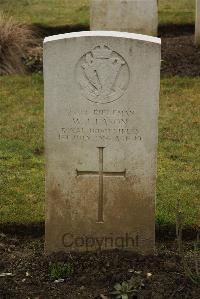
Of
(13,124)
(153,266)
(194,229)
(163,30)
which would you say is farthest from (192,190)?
(163,30)

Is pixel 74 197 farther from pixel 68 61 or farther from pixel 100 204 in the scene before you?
pixel 68 61

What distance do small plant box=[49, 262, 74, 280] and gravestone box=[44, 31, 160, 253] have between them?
0.25 metres

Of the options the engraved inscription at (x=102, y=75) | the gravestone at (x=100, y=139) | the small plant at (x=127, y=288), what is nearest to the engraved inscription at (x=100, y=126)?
the gravestone at (x=100, y=139)

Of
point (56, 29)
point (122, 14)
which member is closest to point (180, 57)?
point (122, 14)

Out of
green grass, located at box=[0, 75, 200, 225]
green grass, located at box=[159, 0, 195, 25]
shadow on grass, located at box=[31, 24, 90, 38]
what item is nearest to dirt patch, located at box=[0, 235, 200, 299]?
green grass, located at box=[0, 75, 200, 225]

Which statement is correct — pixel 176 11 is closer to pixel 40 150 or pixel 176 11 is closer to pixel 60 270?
pixel 40 150

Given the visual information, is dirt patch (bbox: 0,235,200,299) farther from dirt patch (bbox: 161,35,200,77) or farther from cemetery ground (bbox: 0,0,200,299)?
dirt patch (bbox: 161,35,200,77)

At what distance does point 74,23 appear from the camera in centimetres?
1375

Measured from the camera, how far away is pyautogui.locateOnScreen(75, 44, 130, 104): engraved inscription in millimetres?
5025

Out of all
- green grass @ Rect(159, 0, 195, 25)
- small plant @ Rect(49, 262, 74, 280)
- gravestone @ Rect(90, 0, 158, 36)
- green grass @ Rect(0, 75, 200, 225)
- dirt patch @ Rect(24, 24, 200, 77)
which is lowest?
small plant @ Rect(49, 262, 74, 280)

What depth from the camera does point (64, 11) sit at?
14.8 metres

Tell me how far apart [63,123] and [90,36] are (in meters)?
0.68

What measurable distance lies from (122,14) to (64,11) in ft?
11.8

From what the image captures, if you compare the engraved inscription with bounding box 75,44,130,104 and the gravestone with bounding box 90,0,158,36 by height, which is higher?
the gravestone with bounding box 90,0,158,36
